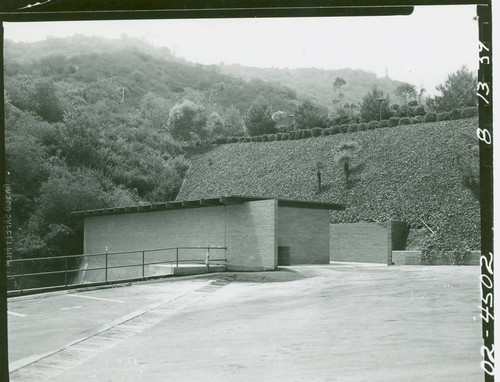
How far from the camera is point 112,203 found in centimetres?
1146

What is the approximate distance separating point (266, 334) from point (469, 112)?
387 cm

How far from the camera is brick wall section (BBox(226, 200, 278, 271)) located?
1703cm

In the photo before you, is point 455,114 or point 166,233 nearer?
point 455,114

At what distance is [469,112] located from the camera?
473cm

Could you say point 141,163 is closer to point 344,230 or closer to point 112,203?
point 112,203

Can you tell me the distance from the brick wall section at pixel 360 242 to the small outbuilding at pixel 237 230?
195cm

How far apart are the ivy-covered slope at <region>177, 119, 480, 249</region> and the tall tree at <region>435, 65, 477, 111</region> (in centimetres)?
470

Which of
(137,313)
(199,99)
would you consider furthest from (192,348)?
(199,99)

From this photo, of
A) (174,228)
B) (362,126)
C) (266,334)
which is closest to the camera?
(266,334)

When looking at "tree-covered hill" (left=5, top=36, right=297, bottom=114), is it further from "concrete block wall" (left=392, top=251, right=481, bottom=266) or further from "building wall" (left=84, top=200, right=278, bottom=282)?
"building wall" (left=84, top=200, right=278, bottom=282)

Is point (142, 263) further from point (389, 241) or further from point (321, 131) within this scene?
point (389, 241)

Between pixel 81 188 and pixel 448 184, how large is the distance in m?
7.30

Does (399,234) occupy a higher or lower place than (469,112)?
lower

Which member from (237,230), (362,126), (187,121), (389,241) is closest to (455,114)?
(187,121)
